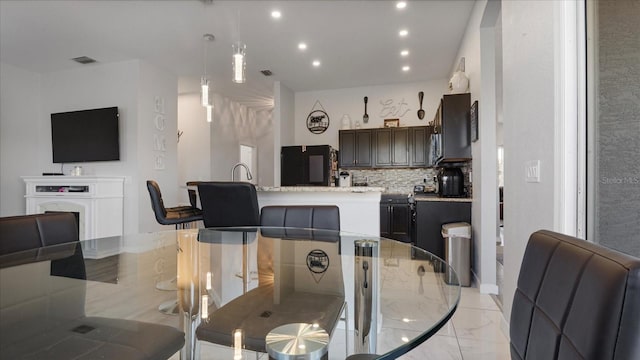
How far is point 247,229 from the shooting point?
2580 millimetres

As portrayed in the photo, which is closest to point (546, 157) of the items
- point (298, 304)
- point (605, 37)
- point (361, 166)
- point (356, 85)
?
point (605, 37)

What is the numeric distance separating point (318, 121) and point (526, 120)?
460 centimetres

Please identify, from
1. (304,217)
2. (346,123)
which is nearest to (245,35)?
(346,123)

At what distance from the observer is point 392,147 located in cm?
551

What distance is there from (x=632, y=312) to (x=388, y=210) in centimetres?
434

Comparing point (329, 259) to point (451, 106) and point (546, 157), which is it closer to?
point (546, 157)

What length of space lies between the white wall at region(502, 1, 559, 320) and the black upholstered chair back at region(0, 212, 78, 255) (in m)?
2.50

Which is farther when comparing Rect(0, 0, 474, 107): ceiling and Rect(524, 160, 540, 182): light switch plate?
Rect(0, 0, 474, 107): ceiling

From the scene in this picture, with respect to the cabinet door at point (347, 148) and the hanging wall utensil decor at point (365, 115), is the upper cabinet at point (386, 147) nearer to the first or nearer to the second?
the cabinet door at point (347, 148)

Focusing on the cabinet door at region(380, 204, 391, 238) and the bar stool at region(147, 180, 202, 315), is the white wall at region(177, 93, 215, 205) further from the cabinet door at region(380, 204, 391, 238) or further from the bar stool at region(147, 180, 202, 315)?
the cabinet door at region(380, 204, 391, 238)

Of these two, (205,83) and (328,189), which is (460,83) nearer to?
(328,189)

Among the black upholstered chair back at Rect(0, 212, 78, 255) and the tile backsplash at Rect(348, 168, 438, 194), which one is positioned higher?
the tile backsplash at Rect(348, 168, 438, 194)

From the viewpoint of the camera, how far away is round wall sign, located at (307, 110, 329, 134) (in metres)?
6.11

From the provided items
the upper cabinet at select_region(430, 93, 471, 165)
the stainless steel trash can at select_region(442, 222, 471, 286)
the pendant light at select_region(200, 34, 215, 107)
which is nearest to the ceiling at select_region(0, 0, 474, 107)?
the pendant light at select_region(200, 34, 215, 107)
